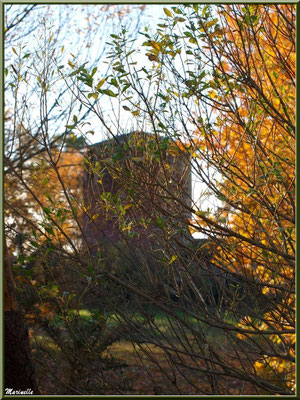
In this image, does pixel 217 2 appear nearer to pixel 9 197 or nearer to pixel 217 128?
pixel 217 128

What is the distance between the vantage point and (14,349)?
363cm

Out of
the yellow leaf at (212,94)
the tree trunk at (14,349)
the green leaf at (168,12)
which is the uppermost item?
the green leaf at (168,12)

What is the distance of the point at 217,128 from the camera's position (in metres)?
2.67

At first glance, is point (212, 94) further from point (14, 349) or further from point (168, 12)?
point (14, 349)

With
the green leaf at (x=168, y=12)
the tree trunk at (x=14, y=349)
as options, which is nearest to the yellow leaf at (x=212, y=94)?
the green leaf at (x=168, y=12)

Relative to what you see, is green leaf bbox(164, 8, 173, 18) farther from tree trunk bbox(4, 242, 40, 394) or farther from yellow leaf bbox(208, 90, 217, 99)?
tree trunk bbox(4, 242, 40, 394)

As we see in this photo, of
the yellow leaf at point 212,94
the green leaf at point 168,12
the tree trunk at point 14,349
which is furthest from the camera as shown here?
the tree trunk at point 14,349

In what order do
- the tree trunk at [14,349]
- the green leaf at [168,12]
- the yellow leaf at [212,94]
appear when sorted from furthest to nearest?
the tree trunk at [14,349]
the yellow leaf at [212,94]
the green leaf at [168,12]

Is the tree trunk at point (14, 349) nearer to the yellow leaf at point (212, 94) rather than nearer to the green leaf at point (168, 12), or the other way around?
the yellow leaf at point (212, 94)

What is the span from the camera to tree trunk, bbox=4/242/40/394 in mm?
3568

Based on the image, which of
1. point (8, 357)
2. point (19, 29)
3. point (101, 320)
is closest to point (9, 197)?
point (19, 29)

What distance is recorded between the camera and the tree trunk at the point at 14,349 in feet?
11.7

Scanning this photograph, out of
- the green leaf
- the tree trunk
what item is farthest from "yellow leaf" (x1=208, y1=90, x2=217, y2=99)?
the tree trunk

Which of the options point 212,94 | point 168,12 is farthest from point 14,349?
point 168,12
